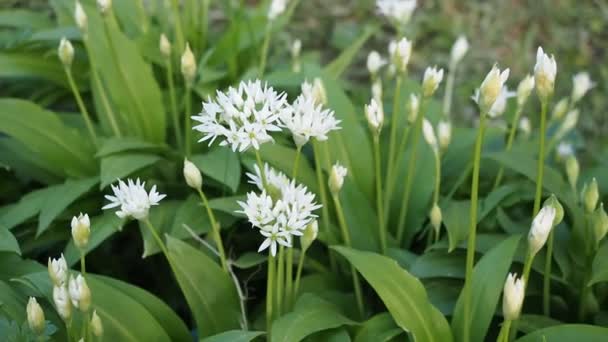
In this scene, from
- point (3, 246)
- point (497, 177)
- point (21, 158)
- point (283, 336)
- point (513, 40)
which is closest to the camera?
point (283, 336)

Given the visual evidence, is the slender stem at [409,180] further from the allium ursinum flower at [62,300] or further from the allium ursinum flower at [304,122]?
the allium ursinum flower at [62,300]

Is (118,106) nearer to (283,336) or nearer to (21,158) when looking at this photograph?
(21,158)

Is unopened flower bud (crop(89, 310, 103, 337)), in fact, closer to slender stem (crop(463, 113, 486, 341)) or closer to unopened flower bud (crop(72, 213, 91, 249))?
unopened flower bud (crop(72, 213, 91, 249))

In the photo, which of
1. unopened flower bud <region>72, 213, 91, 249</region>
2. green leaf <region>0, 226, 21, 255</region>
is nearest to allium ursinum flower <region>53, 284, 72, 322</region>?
unopened flower bud <region>72, 213, 91, 249</region>

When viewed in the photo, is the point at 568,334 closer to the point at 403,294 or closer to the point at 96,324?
the point at 403,294

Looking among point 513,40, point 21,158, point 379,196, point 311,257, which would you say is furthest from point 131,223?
point 513,40

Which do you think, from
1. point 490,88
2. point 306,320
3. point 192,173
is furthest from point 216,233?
point 490,88
